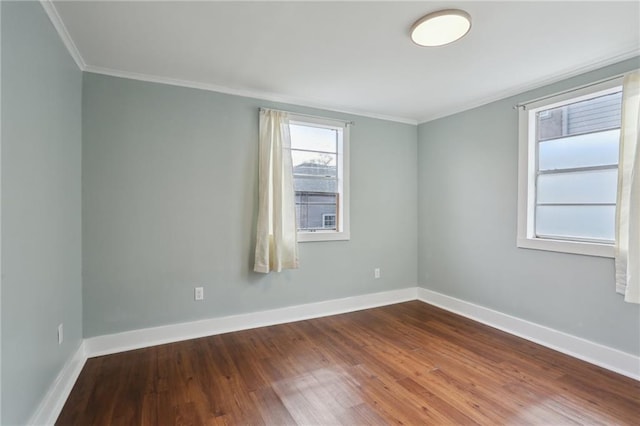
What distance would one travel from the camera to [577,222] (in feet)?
9.18

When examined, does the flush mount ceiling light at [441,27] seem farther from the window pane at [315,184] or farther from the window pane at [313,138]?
the window pane at [315,184]

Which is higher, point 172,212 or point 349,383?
point 172,212

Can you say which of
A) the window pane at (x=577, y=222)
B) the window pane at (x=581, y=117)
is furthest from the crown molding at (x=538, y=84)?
the window pane at (x=577, y=222)

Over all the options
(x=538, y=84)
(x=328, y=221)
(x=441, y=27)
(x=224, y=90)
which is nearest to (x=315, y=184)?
(x=328, y=221)

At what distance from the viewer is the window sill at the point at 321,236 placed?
3.61 m

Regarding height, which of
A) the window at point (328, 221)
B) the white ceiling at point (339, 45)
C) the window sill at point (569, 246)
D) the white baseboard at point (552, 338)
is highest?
the white ceiling at point (339, 45)

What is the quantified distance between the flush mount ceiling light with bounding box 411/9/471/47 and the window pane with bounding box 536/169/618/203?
68.0 inches

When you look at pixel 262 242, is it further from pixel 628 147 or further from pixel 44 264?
pixel 628 147

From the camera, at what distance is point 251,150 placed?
10.9 ft

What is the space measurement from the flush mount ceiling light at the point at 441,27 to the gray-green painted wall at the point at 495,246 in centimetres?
146

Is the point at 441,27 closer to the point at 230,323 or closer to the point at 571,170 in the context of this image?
the point at 571,170

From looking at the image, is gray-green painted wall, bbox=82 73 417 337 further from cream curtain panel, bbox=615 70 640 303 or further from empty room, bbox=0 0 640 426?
cream curtain panel, bbox=615 70 640 303

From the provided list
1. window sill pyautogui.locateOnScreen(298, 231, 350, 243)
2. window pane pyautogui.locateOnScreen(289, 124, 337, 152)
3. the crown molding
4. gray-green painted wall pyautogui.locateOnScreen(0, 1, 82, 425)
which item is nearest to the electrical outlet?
gray-green painted wall pyautogui.locateOnScreen(0, 1, 82, 425)

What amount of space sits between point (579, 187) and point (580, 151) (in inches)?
12.6
